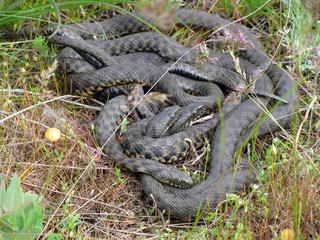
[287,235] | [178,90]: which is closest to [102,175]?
[178,90]

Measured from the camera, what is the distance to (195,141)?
179 inches

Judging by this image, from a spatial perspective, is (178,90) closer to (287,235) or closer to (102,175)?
(102,175)

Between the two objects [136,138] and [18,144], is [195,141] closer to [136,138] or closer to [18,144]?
[136,138]

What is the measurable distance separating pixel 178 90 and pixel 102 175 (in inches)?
64.2

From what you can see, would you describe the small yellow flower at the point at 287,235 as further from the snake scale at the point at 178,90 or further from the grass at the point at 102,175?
the snake scale at the point at 178,90

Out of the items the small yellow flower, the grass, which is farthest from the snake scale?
the small yellow flower

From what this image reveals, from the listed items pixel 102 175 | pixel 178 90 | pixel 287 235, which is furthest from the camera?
pixel 178 90

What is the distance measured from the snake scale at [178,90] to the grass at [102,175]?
0.16m

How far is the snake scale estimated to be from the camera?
391 cm

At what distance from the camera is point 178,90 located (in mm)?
5016

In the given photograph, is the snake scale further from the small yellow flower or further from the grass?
the small yellow flower

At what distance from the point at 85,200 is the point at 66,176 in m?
0.38

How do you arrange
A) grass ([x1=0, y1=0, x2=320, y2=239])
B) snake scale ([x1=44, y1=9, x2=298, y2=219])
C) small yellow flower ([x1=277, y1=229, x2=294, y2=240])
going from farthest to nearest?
snake scale ([x1=44, y1=9, x2=298, y2=219]) < grass ([x1=0, y1=0, x2=320, y2=239]) < small yellow flower ([x1=277, y1=229, x2=294, y2=240])

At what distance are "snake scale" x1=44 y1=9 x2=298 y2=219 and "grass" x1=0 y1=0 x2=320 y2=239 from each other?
162 millimetres
